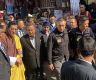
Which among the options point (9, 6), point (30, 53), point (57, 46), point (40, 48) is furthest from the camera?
point (9, 6)

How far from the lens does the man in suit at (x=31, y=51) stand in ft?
31.4

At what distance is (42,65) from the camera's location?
31.7 ft

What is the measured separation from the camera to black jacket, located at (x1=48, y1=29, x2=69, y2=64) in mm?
9297

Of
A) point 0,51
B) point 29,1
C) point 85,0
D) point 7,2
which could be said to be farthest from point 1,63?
point 29,1

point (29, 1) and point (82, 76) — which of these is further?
point (29, 1)

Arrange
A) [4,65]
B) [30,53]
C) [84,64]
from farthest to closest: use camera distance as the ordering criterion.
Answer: [30,53] < [4,65] < [84,64]

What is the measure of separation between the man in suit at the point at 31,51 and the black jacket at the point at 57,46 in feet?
1.33

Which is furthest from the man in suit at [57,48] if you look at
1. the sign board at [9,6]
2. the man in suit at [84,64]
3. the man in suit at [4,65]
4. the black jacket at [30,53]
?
the sign board at [9,6]

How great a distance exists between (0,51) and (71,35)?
78.6 inches

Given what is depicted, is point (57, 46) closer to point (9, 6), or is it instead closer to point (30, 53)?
point (30, 53)

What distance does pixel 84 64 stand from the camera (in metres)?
4.32

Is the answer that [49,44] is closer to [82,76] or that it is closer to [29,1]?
[82,76]

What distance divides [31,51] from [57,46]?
0.64 m

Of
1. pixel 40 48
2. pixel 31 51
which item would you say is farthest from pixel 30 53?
pixel 40 48
